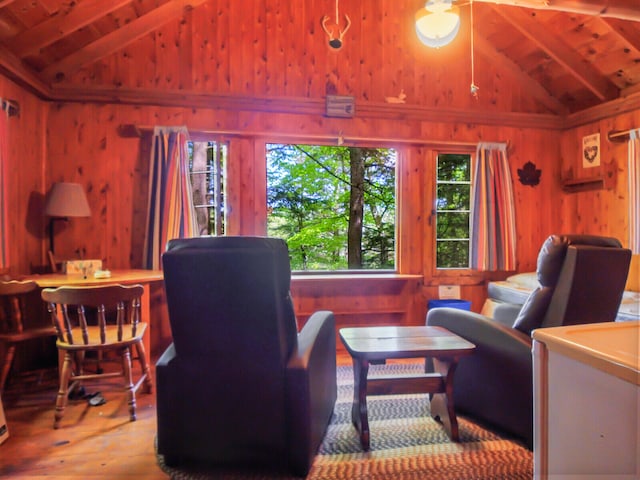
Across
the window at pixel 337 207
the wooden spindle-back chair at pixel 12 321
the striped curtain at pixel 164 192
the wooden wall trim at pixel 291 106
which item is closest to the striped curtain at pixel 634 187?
the wooden wall trim at pixel 291 106

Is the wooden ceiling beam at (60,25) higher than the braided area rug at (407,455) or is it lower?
higher

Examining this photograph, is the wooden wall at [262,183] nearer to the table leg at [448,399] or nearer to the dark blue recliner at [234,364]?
the table leg at [448,399]

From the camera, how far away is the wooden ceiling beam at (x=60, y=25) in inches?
106

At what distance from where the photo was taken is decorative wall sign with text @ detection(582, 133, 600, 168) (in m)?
3.75

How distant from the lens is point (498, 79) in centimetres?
391

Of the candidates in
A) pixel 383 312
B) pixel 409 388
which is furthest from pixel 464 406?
pixel 383 312

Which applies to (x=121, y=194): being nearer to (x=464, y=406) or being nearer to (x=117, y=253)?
(x=117, y=253)

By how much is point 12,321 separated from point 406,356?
243 cm

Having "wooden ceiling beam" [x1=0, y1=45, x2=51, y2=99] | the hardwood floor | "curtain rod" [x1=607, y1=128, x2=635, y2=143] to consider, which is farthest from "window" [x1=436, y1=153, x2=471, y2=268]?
"wooden ceiling beam" [x1=0, y1=45, x2=51, y2=99]

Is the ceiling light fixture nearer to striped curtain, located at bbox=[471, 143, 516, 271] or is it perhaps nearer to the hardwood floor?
striped curtain, located at bbox=[471, 143, 516, 271]

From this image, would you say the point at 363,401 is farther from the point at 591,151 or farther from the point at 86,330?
the point at 591,151

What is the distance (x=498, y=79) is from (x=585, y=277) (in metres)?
2.96

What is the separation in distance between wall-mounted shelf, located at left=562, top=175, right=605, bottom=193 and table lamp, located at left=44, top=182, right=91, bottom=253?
4.66 meters

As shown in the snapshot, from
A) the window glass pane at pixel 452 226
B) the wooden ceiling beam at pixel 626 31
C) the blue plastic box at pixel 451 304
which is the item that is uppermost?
the wooden ceiling beam at pixel 626 31
